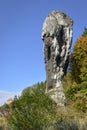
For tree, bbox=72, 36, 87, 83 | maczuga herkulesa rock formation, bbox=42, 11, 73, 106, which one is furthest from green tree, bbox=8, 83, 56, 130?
tree, bbox=72, 36, 87, 83

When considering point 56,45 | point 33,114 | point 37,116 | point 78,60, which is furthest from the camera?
point 78,60

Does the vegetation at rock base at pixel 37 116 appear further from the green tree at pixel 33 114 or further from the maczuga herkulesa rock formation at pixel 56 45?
the maczuga herkulesa rock formation at pixel 56 45

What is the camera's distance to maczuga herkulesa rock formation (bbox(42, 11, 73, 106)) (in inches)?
1747

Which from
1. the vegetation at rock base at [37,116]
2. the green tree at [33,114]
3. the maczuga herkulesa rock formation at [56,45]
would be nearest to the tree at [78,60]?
the maczuga herkulesa rock formation at [56,45]

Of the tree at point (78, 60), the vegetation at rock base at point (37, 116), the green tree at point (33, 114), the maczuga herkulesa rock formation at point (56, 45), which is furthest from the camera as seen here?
the tree at point (78, 60)

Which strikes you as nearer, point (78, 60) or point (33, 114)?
point (33, 114)

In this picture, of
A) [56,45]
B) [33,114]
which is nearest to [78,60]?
[56,45]

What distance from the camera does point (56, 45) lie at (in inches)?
1767

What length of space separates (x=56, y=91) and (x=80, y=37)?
21691mm

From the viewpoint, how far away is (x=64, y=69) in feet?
152

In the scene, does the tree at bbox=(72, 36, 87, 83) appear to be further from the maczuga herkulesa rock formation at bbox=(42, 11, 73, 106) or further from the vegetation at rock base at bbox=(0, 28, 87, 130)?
the vegetation at rock base at bbox=(0, 28, 87, 130)

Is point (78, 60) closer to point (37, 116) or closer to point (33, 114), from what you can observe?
point (33, 114)

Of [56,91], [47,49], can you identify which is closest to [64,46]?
[47,49]

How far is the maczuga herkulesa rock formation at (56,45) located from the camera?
44375 millimetres
